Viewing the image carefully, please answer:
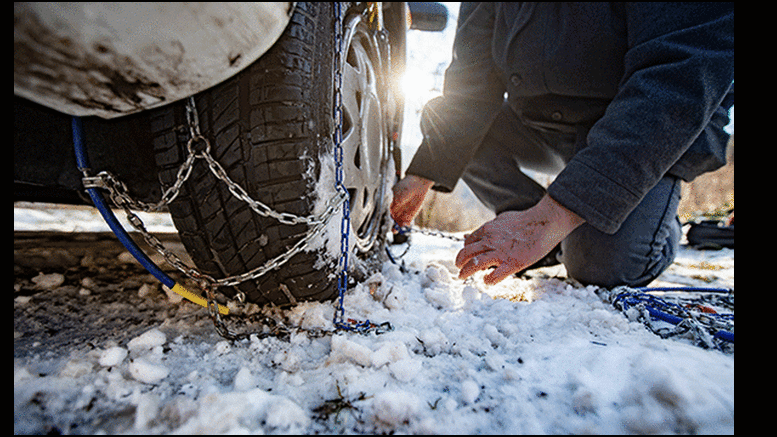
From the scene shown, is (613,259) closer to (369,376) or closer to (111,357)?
(369,376)

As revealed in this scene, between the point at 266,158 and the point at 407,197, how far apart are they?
121 cm

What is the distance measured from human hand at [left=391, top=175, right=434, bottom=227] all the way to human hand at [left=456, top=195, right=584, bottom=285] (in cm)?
72

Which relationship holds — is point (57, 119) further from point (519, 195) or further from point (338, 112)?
point (519, 195)

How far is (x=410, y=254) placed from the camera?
1.92 meters

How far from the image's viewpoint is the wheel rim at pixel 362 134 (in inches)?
35.1

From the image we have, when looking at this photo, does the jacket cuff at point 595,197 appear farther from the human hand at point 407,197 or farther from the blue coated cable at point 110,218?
the blue coated cable at point 110,218

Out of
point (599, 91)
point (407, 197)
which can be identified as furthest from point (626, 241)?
point (407, 197)

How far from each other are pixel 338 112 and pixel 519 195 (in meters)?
1.40

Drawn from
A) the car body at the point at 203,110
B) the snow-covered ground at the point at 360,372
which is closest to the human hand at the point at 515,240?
the snow-covered ground at the point at 360,372

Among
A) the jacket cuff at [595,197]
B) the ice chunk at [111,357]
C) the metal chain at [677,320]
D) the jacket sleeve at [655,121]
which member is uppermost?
the jacket sleeve at [655,121]

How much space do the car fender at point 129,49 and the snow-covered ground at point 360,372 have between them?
1.43 feet

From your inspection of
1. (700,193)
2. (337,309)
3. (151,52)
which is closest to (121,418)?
(337,309)

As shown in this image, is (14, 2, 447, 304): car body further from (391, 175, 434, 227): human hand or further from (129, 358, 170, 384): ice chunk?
(391, 175, 434, 227): human hand

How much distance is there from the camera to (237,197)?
653 mm
